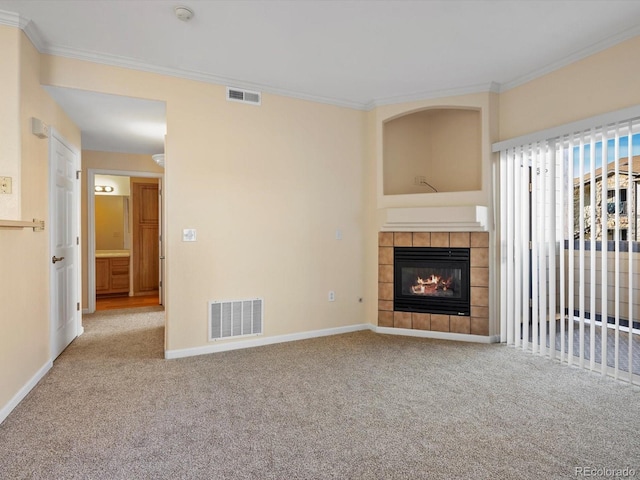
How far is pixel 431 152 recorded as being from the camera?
5.05m

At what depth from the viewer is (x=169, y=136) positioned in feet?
12.1

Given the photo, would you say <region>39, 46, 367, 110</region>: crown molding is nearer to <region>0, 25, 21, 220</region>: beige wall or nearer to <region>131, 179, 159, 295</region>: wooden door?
<region>0, 25, 21, 220</region>: beige wall

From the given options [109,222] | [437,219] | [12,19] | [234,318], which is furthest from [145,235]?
[437,219]

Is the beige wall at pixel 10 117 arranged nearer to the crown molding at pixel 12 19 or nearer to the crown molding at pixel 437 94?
the crown molding at pixel 12 19

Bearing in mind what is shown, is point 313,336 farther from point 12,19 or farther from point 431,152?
point 12,19

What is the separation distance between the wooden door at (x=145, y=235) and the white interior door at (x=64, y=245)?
8.70ft

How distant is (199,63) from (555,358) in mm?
4261

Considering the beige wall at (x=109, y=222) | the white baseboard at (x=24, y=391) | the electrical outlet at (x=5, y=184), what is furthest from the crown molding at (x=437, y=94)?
the beige wall at (x=109, y=222)

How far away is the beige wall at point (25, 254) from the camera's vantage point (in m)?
2.58

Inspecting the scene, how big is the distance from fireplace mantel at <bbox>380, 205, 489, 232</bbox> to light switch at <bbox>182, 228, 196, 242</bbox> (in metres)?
2.11

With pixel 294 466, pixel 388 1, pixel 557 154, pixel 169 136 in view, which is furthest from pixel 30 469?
pixel 557 154

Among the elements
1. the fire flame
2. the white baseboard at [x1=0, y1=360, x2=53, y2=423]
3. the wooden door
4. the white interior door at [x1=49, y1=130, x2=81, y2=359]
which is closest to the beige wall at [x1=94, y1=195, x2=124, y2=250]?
the wooden door

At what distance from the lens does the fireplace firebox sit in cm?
425

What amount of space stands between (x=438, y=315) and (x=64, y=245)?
13.5ft
